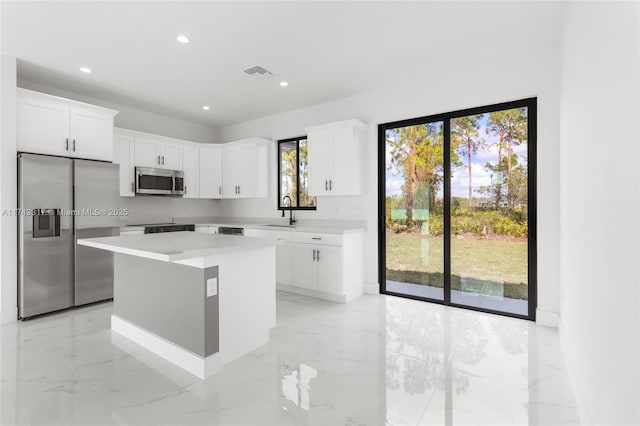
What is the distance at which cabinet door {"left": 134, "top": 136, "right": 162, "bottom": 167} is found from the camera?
4797 mm

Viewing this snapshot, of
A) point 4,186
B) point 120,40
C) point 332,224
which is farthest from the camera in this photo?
point 332,224

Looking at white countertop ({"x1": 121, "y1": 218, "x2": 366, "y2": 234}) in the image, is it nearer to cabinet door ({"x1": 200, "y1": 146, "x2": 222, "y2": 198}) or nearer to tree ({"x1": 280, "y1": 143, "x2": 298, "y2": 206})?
tree ({"x1": 280, "y1": 143, "x2": 298, "y2": 206})

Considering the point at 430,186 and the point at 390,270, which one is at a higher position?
the point at 430,186

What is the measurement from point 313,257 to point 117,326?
2.24m

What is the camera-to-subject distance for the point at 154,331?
263 centimetres

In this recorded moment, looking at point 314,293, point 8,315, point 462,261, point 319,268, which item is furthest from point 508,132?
point 8,315

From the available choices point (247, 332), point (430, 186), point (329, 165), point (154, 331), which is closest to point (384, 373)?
point (247, 332)

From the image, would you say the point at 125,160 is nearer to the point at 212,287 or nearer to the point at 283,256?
the point at 283,256

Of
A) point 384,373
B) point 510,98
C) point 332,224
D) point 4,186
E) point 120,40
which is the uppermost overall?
point 120,40

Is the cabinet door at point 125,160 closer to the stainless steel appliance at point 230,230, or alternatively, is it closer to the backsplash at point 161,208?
the backsplash at point 161,208

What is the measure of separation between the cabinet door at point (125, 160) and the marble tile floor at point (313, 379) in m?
2.09

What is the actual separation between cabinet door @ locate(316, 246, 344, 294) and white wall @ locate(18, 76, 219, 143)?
3.54m

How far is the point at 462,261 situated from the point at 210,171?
442 centimetres

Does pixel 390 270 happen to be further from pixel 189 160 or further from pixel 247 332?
pixel 189 160
